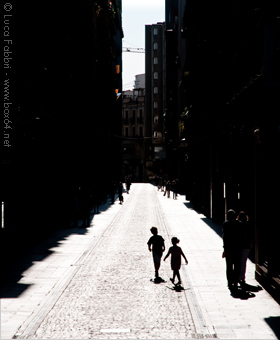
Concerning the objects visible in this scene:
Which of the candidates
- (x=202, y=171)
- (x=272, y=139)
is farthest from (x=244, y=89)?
(x=202, y=171)

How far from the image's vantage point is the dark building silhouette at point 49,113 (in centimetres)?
2019

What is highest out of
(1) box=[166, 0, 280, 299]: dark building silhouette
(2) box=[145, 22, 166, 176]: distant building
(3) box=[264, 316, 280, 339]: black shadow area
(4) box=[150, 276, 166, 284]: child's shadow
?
(2) box=[145, 22, 166, 176]: distant building

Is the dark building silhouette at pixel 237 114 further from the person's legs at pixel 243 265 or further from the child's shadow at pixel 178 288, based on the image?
the child's shadow at pixel 178 288

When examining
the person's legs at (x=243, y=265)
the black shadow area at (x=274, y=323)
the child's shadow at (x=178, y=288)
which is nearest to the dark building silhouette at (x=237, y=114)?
the person's legs at (x=243, y=265)

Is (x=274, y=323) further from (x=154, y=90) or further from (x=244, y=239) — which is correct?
(x=154, y=90)

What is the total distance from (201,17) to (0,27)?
19.5 m

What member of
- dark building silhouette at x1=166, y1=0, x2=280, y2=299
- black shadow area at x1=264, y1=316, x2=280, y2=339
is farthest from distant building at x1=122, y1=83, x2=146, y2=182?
black shadow area at x1=264, y1=316, x2=280, y2=339

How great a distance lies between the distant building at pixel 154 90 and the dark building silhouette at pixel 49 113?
68.6 meters

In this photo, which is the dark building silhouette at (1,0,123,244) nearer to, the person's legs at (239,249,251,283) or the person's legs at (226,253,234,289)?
the person's legs at (226,253,234,289)

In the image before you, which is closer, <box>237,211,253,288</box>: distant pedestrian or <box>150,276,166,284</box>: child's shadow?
<box>237,211,253,288</box>: distant pedestrian

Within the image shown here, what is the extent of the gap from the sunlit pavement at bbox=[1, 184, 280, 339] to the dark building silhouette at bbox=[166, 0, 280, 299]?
144 cm

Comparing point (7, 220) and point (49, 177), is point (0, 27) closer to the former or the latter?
point (7, 220)

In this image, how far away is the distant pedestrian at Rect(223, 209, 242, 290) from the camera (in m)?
13.1

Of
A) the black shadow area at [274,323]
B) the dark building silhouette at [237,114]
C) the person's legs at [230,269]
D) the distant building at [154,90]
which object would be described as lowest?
the black shadow area at [274,323]
